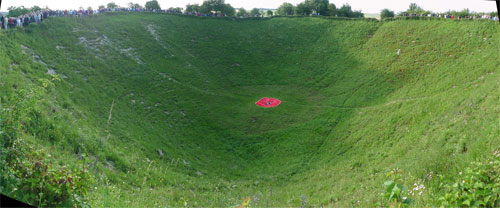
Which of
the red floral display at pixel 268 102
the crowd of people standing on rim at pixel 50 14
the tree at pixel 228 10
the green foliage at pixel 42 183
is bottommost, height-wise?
the red floral display at pixel 268 102

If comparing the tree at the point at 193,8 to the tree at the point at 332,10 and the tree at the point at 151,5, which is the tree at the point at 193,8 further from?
the tree at the point at 332,10

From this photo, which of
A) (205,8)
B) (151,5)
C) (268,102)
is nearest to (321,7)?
(205,8)

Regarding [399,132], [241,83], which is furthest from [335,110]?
[241,83]

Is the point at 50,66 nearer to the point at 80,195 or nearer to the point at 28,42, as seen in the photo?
the point at 28,42

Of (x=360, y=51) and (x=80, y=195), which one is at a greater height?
(x=360, y=51)

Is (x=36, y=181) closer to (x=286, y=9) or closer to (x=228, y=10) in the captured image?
(x=228, y=10)

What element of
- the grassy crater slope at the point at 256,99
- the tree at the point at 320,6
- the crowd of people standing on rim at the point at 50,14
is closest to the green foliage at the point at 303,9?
the tree at the point at 320,6
